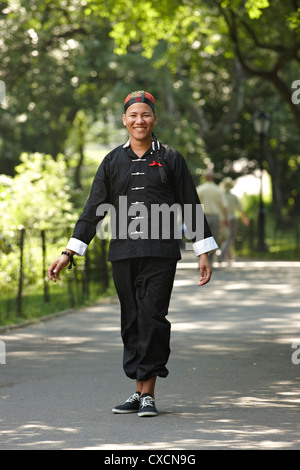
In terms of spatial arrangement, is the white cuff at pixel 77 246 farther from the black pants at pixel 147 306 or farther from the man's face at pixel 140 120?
the man's face at pixel 140 120

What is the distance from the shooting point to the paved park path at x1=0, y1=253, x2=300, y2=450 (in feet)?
19.6

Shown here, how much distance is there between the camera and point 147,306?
6.79 meters

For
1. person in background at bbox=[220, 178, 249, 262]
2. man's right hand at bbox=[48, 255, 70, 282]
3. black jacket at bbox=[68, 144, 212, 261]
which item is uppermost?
person in background at bbox=[220, 178, 249, 262]

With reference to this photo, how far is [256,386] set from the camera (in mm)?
7906

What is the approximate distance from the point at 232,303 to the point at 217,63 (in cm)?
2348

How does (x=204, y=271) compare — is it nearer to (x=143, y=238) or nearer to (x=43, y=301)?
(x=143, y=238)

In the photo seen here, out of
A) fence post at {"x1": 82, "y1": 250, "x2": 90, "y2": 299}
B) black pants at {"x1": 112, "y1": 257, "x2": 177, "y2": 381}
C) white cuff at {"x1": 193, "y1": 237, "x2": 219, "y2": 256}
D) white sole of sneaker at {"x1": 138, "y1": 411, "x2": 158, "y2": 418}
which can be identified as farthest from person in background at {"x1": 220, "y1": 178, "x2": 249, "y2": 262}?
white sole of sneaker at {"x1": 138, "y1": 411, "x2": 158, "y2": 418}

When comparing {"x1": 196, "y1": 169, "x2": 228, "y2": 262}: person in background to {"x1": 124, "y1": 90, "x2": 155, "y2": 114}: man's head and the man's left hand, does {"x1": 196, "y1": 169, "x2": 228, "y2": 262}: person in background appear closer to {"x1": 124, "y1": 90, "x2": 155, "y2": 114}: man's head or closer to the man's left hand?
{"x1": 124, "y1": 90, "x2": 155, "y2": 114}: man's head

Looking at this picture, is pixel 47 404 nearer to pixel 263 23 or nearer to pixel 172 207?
pixel 172 207

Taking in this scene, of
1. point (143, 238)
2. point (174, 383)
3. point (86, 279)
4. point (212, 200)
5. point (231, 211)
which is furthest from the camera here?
point (231, 211)

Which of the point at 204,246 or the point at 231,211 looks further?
the point at 231,211

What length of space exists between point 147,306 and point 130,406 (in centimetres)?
69

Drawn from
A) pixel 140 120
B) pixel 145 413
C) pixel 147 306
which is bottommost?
pixel 145 413

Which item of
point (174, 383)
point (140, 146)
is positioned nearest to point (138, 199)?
point (140, 146)
